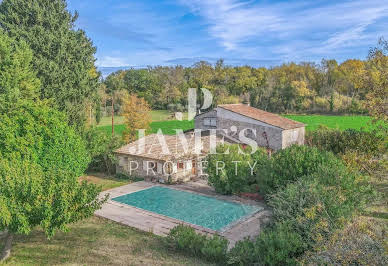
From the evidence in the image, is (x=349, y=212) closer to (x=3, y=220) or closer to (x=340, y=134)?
(x=3, y=220)

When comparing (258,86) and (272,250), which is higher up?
(258,86)

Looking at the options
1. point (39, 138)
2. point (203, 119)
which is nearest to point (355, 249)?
point (39, 138)

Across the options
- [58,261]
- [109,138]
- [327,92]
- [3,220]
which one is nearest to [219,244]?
[58,261]

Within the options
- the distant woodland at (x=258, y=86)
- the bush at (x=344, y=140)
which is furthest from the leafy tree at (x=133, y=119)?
the distant woodland at (x=258, y=86)

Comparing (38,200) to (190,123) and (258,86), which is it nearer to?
(190,123)

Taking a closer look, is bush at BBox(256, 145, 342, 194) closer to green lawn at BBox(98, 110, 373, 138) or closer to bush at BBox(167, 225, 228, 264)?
bush at BBox(167, 225, 228, 264)

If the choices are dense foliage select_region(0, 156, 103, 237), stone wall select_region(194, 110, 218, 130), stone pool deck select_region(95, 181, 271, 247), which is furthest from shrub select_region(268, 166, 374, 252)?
stone wall select_region(194, 110, 218, 130)

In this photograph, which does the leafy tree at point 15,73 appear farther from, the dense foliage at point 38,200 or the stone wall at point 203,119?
the stone wall at point 203,119
